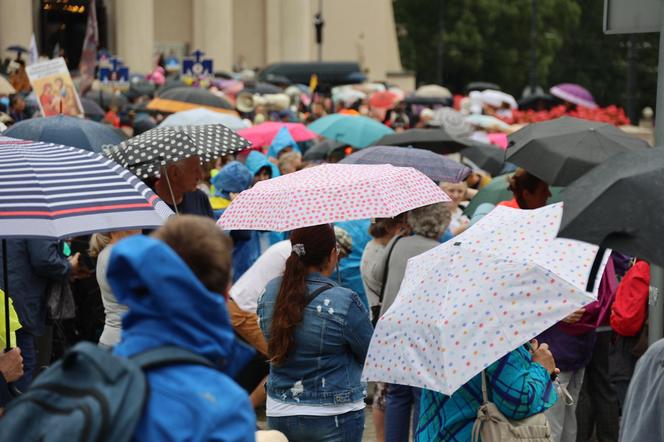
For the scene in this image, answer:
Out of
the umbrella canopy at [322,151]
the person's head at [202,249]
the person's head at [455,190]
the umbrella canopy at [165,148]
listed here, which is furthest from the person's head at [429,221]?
the umbrella canopy at [322,151]

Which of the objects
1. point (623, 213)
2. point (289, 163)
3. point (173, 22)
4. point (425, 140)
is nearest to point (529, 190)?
point (623, 213)

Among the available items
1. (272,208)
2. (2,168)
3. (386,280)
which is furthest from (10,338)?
(386,280)

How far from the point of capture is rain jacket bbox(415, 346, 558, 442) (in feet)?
14.9

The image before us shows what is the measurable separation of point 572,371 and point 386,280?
122 centimetres

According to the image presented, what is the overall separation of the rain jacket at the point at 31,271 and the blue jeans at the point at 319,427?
2.62 m

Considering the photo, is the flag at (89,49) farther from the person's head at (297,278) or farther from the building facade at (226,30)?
the building facade at (226,30)

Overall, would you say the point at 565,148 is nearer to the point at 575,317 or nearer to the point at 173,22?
the point at 575,317

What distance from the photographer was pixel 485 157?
565 inches

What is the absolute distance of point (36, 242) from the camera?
24.3ft

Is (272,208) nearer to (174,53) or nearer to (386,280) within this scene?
(386,280)

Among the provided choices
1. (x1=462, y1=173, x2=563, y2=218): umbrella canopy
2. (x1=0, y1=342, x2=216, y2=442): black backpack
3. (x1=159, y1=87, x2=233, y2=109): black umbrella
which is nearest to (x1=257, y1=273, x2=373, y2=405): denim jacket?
(x1=0, y1=342, x2=216, y2=442): black backpack

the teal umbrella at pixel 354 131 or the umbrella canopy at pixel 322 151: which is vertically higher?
the teal umbrella at pixel 354 131

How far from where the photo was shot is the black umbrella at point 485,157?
563 inches

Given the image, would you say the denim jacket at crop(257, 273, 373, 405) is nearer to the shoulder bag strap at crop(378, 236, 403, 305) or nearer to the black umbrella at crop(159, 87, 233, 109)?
the shoulder bag strap at crop(378, 236, 403, 305)
